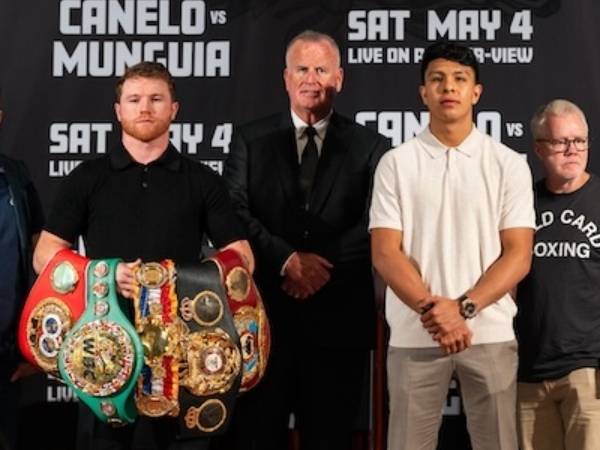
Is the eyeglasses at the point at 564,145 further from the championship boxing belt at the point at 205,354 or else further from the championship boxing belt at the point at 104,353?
Answer: the championship boxing belt at the point at 104,353

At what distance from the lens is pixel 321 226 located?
12.7ft

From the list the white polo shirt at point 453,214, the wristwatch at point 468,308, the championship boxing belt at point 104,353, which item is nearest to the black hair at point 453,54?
the white polo shirt at point 453,214

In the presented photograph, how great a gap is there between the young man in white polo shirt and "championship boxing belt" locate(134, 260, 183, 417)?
63 centimetres

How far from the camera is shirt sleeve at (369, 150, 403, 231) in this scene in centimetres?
331

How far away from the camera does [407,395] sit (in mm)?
3252

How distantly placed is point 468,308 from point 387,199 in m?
0.41

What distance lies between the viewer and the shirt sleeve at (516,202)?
3283mm

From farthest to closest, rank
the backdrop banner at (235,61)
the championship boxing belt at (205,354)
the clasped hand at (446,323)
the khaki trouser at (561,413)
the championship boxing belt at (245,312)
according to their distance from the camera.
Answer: the backdrop banner at (235,61) → the khaki trouser at (561,413) → the championship boxing belt at (245,312) → the championship boxing belt at (205,354) → the clasped hand at (446,323)

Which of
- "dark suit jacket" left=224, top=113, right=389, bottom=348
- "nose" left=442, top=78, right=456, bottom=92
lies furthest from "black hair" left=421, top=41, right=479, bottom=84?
"dark suit jacket" left=224, top=113, right=389, bottom=348

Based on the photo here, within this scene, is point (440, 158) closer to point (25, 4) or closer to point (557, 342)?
point (557, 342)

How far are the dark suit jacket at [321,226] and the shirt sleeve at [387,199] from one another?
51 cm

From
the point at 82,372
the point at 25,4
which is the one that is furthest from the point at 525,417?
the point at 25,4

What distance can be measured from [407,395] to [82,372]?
94 centimetres

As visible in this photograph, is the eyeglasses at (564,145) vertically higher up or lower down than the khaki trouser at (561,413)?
higher up
